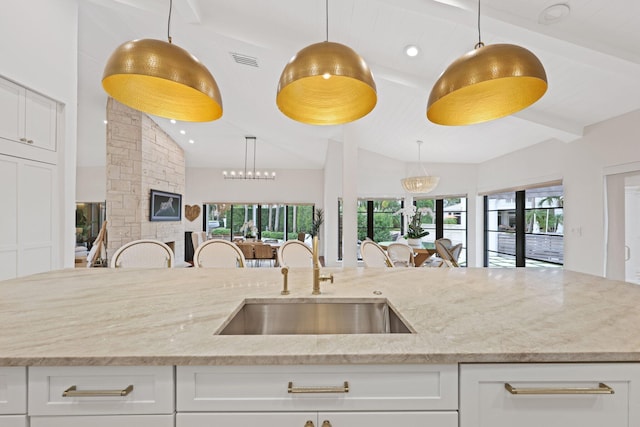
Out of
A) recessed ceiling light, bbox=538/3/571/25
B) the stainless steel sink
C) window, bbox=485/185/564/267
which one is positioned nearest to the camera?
the stainless steel sink

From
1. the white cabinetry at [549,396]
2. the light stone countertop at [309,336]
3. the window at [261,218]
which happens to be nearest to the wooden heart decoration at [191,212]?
the window at [261,218]

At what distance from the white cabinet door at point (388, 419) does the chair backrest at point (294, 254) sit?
66.8 inches

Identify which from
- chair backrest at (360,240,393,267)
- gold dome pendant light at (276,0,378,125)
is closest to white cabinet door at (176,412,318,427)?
gold dome pendant light at (276,0,378,125)

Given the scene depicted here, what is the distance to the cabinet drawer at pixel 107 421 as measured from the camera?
0.78 meters

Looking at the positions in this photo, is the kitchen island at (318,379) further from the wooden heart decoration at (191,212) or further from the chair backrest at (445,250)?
the wooden heart decoration at (191,212)

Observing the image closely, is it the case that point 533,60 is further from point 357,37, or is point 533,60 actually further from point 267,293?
point 357,37

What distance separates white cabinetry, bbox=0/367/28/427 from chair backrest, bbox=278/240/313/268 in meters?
1.76

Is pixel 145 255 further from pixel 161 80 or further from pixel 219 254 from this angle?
pixel 161 80

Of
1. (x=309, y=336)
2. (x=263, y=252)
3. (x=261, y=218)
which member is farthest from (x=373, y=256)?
(x=261, y=218)

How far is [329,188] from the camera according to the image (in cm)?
696

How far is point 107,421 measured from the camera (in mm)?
784

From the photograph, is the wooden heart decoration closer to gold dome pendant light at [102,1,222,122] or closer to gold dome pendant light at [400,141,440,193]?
gold dome pendant light at [400,141,440,193]

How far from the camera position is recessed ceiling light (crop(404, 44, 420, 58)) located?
8.83 ft

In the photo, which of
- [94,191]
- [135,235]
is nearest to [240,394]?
[135,235]
